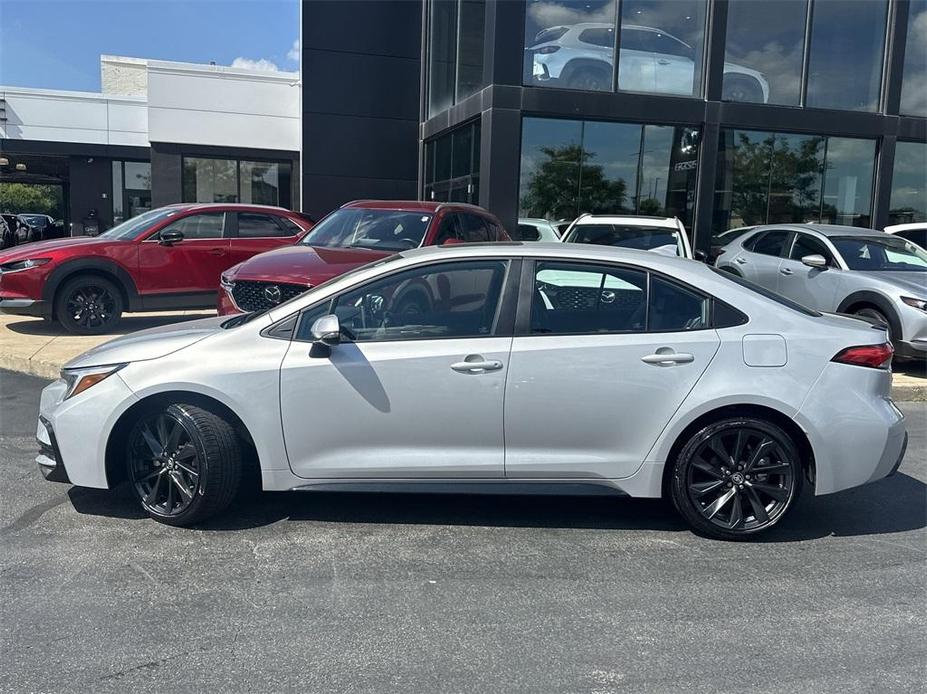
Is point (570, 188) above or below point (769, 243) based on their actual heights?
above

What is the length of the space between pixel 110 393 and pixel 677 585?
308 centimetres

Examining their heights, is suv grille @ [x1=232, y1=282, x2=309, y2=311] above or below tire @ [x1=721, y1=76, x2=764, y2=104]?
below

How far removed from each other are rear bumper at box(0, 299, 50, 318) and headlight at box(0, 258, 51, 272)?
383mm

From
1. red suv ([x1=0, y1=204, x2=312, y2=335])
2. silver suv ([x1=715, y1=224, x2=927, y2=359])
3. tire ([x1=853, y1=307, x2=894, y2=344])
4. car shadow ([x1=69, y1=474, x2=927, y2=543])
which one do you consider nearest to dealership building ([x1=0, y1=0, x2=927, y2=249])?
silver suv ([x1=715, y1=224, x2=927, y2=359])

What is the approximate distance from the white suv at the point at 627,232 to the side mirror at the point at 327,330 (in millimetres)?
6474

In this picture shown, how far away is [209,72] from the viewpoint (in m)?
20.2

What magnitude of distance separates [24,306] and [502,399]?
25.0 feet

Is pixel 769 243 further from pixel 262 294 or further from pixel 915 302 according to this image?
pixel 262 294

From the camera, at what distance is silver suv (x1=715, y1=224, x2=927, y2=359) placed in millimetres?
8539

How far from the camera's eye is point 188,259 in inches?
408

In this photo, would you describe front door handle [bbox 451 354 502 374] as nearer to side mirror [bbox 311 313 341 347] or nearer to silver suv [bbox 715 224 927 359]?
side mirror [bbox 311 313 341 347]

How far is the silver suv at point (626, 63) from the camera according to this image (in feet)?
46.4

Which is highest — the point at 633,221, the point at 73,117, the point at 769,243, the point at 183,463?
the point at 73,117

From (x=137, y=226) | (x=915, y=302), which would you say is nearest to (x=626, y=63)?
(x=915, y=302)
